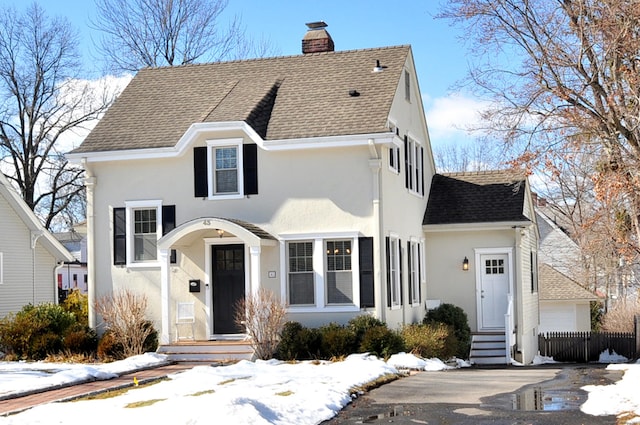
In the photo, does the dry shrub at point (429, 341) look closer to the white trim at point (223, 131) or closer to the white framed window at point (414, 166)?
the white framed window at point (414, 166)

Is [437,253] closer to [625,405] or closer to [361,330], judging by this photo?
[361,330]

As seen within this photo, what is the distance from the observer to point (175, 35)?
131 feet

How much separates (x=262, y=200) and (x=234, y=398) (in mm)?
10443

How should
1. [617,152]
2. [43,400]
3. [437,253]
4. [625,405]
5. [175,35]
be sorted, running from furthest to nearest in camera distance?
[175,35] → [437,253] → [617,152] → [43,400] → [625,405]

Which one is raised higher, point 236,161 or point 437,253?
point 236,161

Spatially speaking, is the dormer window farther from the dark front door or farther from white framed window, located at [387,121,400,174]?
white framed window, located at [387,121,400,174]

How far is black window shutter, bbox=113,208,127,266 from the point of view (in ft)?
73.7

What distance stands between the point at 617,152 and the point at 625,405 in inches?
370

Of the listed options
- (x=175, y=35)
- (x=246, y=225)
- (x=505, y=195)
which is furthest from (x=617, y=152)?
(x=175, y=35)

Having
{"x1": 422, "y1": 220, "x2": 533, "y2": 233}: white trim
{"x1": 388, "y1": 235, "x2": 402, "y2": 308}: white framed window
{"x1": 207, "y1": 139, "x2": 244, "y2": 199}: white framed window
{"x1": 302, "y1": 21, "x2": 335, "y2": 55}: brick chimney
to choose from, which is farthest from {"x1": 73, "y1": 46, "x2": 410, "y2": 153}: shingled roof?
{"x1": 422, "y1": 220, "x2": 533, "y2": 233}: white trim

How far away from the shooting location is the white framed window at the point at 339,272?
68.9 feet

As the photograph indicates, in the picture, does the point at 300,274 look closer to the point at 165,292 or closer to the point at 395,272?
the point at 395,272

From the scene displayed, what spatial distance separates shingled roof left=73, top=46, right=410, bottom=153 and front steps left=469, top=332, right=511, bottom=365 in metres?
7.72

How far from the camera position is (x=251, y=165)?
71.3 feet
